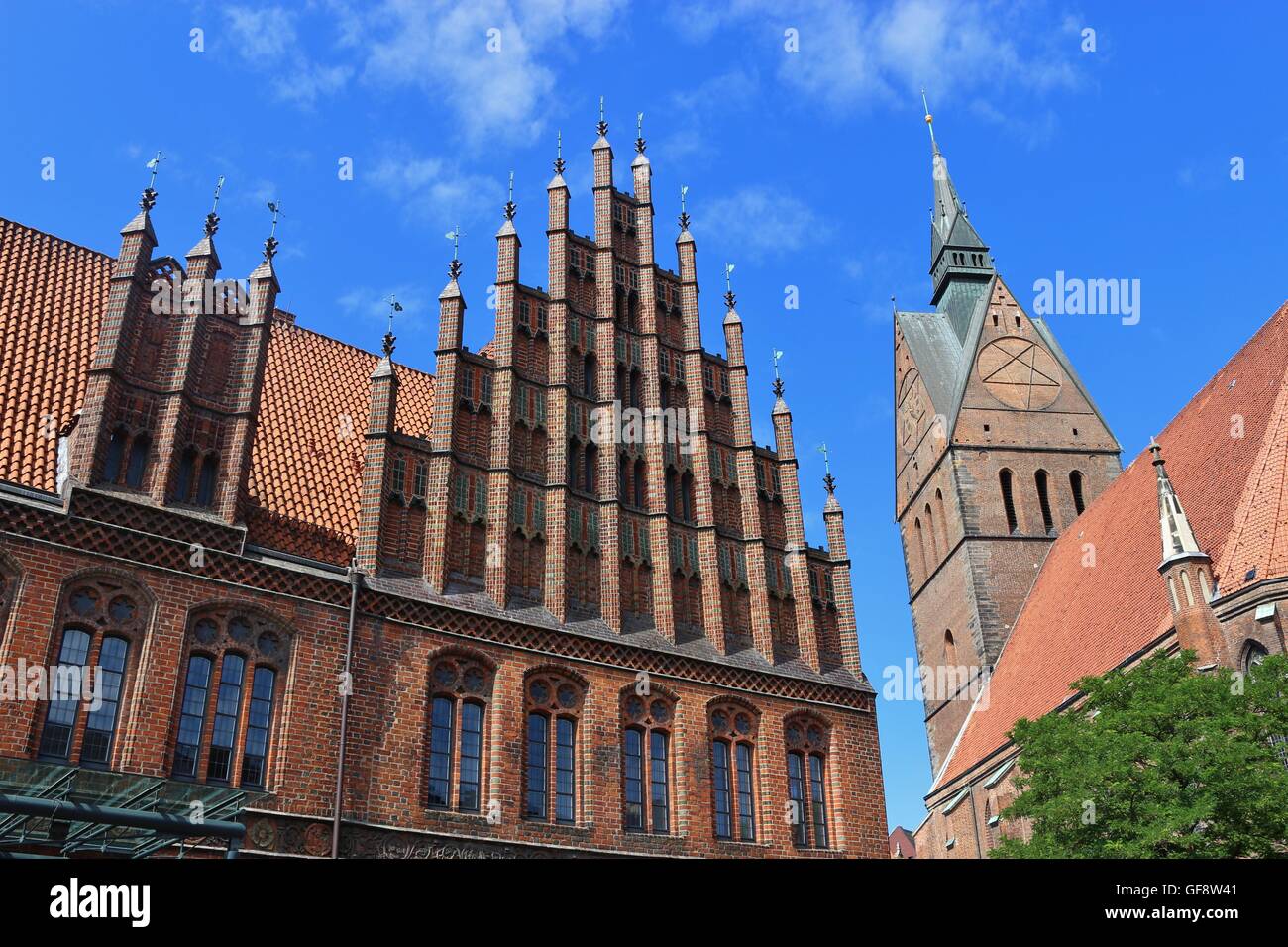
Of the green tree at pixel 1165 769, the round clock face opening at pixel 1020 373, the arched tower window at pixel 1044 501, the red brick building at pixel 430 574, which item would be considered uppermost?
the round clock face opening at pixel 1020 373

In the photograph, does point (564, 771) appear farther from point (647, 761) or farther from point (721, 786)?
point (721, 786)

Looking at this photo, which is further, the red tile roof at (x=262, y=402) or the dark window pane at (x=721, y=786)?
the dark window pane at (x=721, y=786)

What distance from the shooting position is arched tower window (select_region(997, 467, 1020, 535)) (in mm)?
36844

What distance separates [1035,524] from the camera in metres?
36.9

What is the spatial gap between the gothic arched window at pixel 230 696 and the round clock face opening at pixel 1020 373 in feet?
100

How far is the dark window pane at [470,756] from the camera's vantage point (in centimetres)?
1608

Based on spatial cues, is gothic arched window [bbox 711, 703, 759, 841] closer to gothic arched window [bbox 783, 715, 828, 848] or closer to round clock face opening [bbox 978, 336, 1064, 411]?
gothic arched window [bbox 783, 715, 828, 848]

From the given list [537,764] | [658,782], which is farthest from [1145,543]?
Answer: [537,764]

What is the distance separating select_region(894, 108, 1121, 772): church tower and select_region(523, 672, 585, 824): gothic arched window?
2048cm

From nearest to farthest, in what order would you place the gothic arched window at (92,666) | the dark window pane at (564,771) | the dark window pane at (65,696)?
the dark window pane at (65,696) < the gothic arched window at (92,666) < the dark window pane at (564,771)

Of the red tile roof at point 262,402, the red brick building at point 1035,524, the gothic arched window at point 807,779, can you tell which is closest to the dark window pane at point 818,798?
the gothic arched window at point 807,779

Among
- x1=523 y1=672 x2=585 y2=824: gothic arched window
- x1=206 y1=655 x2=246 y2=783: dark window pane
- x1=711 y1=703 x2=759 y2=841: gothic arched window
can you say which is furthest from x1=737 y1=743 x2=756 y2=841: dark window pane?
x1=206 y1=655 x2=246 y2=783: dark window pane

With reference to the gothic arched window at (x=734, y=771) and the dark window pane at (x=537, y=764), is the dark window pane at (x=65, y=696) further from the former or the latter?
the gothic arched window at (x=734, y=771)

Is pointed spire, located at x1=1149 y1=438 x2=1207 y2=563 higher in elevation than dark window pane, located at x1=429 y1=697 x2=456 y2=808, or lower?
higher
